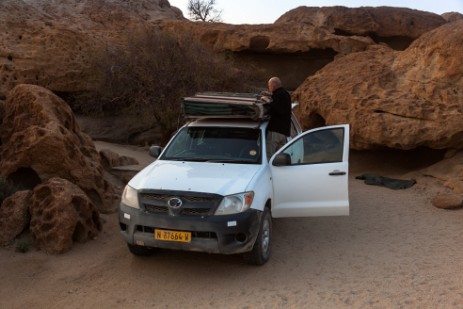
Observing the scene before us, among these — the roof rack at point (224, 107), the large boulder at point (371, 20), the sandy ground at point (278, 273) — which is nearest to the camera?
the sandy ground at point (278, 273)

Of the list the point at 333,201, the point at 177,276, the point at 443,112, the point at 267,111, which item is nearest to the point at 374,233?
the point at 333,201

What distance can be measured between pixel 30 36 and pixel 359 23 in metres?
13.1

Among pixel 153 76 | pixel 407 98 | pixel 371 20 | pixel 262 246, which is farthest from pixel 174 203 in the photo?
pixel 371 20

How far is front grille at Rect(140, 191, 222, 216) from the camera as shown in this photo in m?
5.63

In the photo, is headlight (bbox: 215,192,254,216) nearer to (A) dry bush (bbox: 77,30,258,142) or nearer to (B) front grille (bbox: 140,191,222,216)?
(B) front grille (bbox: 140,191,222,216)

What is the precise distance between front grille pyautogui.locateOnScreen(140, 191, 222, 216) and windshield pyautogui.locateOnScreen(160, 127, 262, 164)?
105 centimetres

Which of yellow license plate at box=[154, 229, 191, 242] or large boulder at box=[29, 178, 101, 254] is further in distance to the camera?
large boulder at box=[29, 178, 101, 254]

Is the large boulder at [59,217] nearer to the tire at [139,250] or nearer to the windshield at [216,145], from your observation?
the tire at [139,250]

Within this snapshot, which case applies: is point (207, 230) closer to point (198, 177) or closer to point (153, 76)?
point (198, 177)

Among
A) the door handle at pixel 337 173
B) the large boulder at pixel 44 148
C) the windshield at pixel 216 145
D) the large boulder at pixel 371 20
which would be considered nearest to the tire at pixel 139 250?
the windshield at pixel 216 145

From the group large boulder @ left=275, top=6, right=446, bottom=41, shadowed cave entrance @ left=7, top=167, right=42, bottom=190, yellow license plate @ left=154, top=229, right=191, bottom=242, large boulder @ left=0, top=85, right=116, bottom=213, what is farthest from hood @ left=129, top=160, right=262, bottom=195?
large boulder @ left=275, top=6, right=446, bottom=41

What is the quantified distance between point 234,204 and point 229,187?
0.21m

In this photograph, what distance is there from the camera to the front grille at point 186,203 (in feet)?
18.5

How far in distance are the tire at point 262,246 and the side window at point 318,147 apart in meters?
1.13
